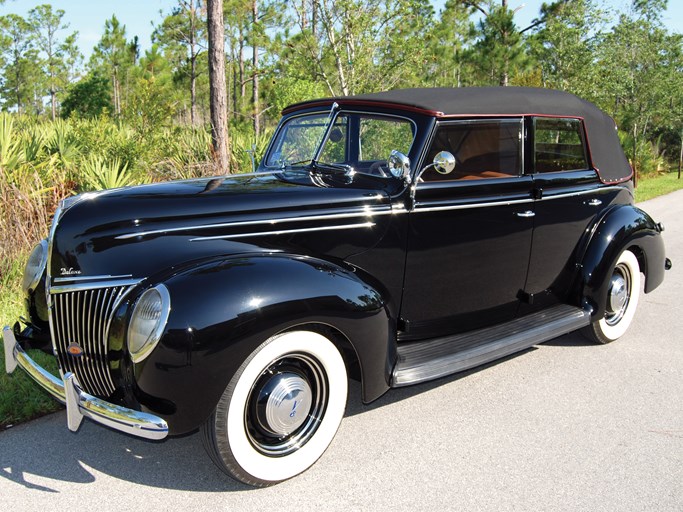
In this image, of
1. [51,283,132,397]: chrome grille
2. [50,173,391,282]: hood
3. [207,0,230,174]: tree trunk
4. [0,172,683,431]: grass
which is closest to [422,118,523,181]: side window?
[50,173,391,282]: hood

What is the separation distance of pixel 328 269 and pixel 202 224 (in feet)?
2.20

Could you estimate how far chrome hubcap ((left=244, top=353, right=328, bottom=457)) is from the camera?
8.88 ft

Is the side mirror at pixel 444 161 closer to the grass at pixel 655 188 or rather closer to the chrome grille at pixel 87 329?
the chrome grille at pixel 87 329

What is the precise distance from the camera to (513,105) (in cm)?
390

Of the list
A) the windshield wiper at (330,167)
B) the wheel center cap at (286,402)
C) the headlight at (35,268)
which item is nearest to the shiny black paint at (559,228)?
the windshield wiper at (330,167)

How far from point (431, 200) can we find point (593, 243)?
1646mm

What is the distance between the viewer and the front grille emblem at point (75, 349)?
2.71 metres

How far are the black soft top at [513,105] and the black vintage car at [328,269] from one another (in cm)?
2

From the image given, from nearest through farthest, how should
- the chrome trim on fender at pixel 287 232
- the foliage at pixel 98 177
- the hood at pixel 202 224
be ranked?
the hood at pixel 202 224 < the chrome trim on fender at pixel 287 232 < the foliage at pixel 98 177

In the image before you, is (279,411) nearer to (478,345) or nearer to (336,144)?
(478,345)

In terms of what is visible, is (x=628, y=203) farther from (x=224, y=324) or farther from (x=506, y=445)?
(x=224, y=324)

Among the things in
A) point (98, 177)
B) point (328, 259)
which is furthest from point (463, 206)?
→ point (98, 177)

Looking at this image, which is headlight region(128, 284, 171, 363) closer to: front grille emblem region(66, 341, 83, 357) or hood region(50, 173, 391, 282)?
hood region(50, 173, 391, 282)

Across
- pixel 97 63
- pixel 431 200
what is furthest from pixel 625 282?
pixel 97 63
